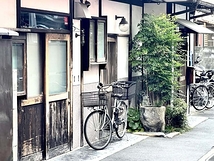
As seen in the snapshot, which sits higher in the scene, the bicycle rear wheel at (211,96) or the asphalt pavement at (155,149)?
the bicycle rear wheel at (211,96)

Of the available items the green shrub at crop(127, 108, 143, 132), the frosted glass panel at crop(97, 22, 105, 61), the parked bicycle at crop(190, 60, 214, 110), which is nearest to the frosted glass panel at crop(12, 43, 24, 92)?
the frosted glass panel at crop(97, 22, 105, 61)

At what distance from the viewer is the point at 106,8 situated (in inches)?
428

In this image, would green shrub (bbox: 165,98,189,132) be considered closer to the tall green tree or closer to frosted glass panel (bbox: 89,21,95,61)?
the tall green tree

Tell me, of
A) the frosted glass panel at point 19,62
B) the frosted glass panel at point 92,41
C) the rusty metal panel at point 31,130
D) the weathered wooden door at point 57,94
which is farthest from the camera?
the frosted glass panel at point 92,41

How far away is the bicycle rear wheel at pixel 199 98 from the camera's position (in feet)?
52.3

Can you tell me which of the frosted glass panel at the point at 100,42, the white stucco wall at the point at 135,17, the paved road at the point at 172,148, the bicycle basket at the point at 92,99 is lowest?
the paved road at the point at 172,148

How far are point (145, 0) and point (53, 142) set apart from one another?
563 centimetres

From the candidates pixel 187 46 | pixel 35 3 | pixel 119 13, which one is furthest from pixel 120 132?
pixel 187 46

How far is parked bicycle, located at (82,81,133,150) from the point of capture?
9.62 m

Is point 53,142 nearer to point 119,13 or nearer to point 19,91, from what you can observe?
point 19,91

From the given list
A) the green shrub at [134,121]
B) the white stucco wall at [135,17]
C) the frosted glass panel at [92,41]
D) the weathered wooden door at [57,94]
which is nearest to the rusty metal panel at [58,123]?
the weathered wooden door at [57,94]

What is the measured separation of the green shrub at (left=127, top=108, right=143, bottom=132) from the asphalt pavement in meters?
0.28

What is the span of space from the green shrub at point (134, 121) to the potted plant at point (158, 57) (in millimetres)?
405

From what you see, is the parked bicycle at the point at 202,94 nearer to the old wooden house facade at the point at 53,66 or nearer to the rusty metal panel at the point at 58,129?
the old wooden house facade at the point at 53,66
